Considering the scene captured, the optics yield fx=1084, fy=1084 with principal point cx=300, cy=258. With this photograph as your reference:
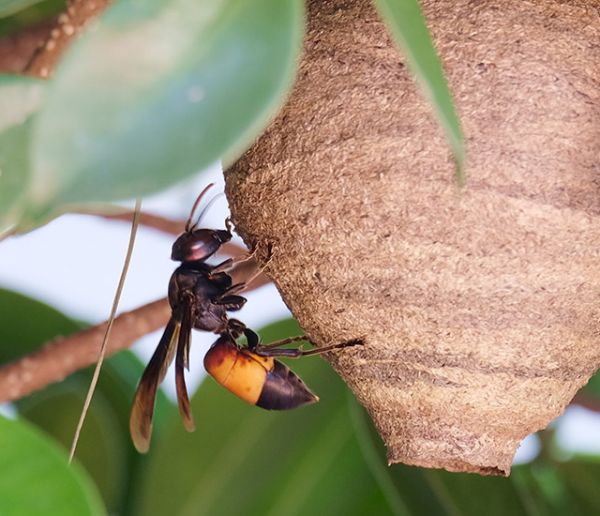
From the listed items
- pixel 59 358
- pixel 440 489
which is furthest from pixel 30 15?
pixel 440 489

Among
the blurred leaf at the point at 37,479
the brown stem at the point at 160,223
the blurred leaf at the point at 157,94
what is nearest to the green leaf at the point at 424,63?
the blurred leaf at the point at 157,94

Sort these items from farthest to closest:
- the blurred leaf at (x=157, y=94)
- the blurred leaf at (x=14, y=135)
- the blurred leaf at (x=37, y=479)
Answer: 1. the blurred leaf at (x=37, y=479)
2. the blurred leaf at (x=14, y=135)
3. the blurred leaf at (x=157, y=94)

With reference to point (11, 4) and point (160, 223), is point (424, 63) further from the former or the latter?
point (160, 223)

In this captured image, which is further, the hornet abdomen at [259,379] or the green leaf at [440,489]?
the green leaf at [440,489]

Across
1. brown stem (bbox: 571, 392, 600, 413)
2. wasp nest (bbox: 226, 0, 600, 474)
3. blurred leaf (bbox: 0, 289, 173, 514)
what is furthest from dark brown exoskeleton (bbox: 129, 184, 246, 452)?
brown stem (bbox: 571, 392, 600, 413)

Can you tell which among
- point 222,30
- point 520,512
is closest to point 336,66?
point 222,30

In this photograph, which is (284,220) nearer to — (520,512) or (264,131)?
(264,131)

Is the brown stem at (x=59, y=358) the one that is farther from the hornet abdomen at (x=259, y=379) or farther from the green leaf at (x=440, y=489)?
the green leaf at (x=440, y=489)
